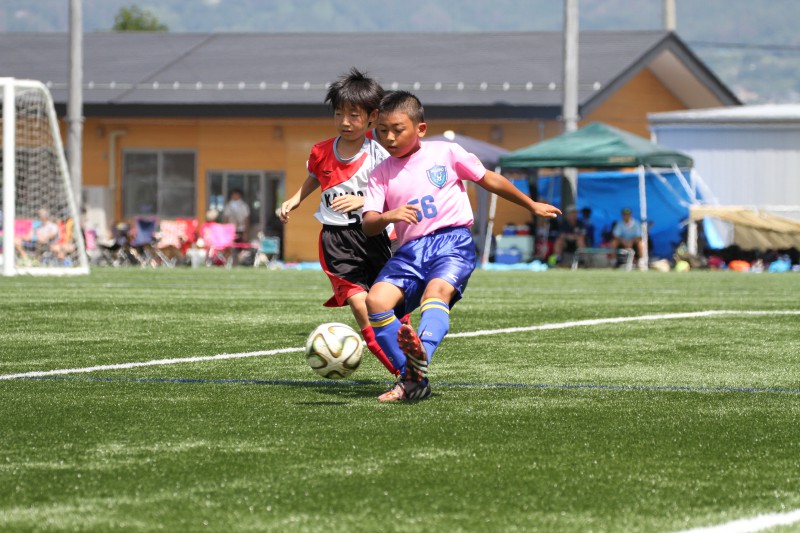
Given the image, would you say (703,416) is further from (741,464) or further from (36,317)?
(36,317)

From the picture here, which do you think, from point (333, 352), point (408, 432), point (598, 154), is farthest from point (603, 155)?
point (408, 432)

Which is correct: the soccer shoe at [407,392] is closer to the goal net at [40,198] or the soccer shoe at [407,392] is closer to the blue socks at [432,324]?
the blue socks at [432,324]

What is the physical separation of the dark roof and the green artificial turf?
22287mm

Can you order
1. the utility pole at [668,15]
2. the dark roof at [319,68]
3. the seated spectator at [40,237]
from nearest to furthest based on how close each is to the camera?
1. the seated spectator at [40,237]
2. the dark roof at [319,68]
3. the utility pole at [668,15]

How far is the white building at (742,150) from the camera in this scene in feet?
99.7

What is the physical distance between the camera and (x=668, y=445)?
17.4 feet

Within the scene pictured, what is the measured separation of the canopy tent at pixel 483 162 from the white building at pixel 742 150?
3.52m

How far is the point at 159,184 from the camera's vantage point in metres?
35.5

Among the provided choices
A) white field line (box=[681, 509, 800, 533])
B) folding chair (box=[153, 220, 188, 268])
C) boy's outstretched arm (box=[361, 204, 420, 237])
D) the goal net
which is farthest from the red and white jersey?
folding chair (box=[153, 220, 188, 268])

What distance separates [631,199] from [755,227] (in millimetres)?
3904

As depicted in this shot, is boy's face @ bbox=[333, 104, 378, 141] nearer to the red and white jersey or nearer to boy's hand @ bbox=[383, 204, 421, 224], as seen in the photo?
the red and white jersey

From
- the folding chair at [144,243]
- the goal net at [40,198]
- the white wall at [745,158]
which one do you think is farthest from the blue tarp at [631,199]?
the goal net at [40,198]

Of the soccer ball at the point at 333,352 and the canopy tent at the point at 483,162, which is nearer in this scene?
the soccer ball at the point at 333,352

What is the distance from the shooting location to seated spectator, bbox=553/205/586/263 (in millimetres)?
27734
